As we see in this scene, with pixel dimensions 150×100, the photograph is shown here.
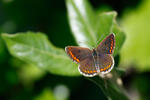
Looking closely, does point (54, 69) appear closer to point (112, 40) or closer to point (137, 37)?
point (112, 40)

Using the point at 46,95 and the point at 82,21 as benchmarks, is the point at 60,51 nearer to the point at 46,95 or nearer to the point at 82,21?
the point at 82,21

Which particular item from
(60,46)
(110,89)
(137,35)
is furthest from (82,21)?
(137,35)

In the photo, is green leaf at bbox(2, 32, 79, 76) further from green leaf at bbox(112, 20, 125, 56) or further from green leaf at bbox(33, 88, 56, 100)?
green leaf at bbox(33, 88, 56, 100)

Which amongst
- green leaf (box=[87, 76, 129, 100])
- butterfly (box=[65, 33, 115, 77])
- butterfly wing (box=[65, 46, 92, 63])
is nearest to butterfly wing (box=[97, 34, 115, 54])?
butterfly (box=[65, 33, 115, 77])

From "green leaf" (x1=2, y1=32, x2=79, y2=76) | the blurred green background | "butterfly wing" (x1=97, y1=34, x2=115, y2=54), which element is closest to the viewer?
"butterfly wing" (x1=97, y1=34, x2=115, y2=54)

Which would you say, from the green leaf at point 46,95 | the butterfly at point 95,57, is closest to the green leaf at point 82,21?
the butterfly at point 95,57

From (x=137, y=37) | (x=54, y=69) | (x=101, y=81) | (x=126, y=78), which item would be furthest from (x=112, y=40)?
(x=137, y=37)
